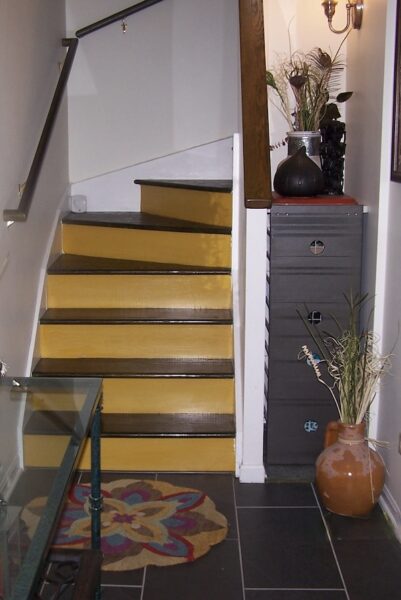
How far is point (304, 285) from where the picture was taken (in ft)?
10.9

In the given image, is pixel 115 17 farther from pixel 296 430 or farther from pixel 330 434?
pixel 330 434

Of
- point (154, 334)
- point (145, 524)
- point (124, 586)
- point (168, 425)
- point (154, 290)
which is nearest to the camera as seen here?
point (124, 586)

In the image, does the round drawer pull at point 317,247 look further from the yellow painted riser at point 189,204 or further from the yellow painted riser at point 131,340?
the yellow painted riser at point 189,204

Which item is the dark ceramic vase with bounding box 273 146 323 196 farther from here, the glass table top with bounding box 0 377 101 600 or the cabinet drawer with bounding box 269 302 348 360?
the glass table top with bounding box 0 377 101 600

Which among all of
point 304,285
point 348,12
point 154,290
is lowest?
point 154,290

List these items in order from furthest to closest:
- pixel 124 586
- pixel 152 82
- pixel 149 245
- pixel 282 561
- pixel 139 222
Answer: pixel 152 82
pixel 139 222
pixel 149 245
pixel 282 561
pixel 124 586

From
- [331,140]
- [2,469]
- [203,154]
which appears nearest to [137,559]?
[2,469]

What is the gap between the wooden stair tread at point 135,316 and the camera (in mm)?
3758

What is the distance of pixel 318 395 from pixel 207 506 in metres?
0.62

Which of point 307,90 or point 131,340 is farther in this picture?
point 131,340

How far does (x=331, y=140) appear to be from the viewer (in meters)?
3.68

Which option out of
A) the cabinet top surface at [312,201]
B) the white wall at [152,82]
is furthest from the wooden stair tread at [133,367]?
the white wall at [152,82]

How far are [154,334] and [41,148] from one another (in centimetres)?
93

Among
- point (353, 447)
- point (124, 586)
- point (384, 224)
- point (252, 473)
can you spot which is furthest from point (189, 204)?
point (124, 586)
